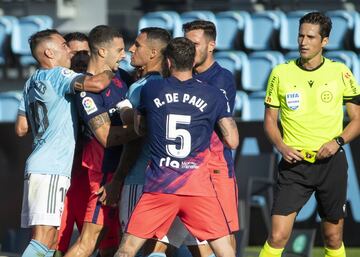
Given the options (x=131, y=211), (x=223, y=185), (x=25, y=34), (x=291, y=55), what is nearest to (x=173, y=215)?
(x=131, y=211)

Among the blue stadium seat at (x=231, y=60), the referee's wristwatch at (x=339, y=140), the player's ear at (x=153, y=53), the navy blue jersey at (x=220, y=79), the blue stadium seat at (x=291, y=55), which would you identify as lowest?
the blue stadium seat at (x=231, y=60)

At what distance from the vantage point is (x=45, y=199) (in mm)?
7719

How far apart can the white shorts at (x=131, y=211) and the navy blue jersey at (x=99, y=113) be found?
0.88 feet

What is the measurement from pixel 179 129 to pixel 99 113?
826mm

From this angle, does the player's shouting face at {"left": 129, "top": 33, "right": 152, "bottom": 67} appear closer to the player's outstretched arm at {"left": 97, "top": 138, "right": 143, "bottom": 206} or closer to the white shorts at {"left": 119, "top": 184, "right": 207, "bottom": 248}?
the player's outstretched arm at {"left": 97, "top": 138, "right": 143, "bottom": 206}

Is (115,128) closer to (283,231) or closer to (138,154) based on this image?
(138,154)

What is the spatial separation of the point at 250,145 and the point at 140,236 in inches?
151

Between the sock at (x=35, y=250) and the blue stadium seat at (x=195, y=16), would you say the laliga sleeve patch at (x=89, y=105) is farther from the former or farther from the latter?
the blue stadium seat at (x=195, y=16)

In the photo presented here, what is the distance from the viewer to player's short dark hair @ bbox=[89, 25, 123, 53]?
25.2 ft

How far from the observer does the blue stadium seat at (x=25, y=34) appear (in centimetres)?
1534

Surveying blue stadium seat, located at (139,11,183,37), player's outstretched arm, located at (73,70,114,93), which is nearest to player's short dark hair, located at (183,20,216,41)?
player's outstretched arm, located at (73,70,114,93)

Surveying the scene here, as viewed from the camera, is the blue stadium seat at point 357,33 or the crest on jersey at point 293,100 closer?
the crest on jersey at point 293,100

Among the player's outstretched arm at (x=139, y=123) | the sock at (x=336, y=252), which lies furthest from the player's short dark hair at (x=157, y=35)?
the sock at (x=336, y=252)

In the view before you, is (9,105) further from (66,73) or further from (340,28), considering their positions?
(66,73)
